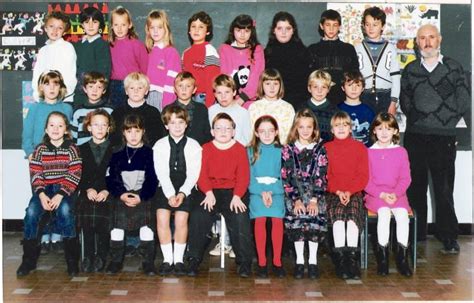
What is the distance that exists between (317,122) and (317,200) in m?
0.56

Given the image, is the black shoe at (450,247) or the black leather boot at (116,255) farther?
the black shoe at (450,247)

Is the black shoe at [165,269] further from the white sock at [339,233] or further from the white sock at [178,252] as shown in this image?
the white sock at [339,233]

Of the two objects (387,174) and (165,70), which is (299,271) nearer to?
(387,174)

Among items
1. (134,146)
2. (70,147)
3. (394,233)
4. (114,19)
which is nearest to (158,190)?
(134,146)

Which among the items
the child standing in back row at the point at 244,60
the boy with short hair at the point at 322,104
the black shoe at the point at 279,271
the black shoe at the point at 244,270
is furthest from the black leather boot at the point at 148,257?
the boy with short hair at the point at 322,104

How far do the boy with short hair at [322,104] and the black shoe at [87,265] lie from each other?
5.98ft

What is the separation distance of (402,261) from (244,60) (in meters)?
1.84

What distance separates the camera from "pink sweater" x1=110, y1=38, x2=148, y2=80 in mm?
5594

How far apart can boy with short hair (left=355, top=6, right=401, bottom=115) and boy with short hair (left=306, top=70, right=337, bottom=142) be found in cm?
43

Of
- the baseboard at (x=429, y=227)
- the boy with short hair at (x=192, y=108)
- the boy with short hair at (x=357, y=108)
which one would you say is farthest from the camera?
the baseboard at (x=429, y=227)

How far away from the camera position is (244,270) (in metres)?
4.96

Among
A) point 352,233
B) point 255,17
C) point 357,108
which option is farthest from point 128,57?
point 352,233

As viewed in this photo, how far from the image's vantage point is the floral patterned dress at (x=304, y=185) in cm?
498

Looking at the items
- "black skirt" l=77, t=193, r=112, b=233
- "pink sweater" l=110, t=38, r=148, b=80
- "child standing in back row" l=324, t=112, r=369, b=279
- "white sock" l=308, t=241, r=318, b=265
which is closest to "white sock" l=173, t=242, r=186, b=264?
"black skirt" l=77, t=193, r=112, b=233
